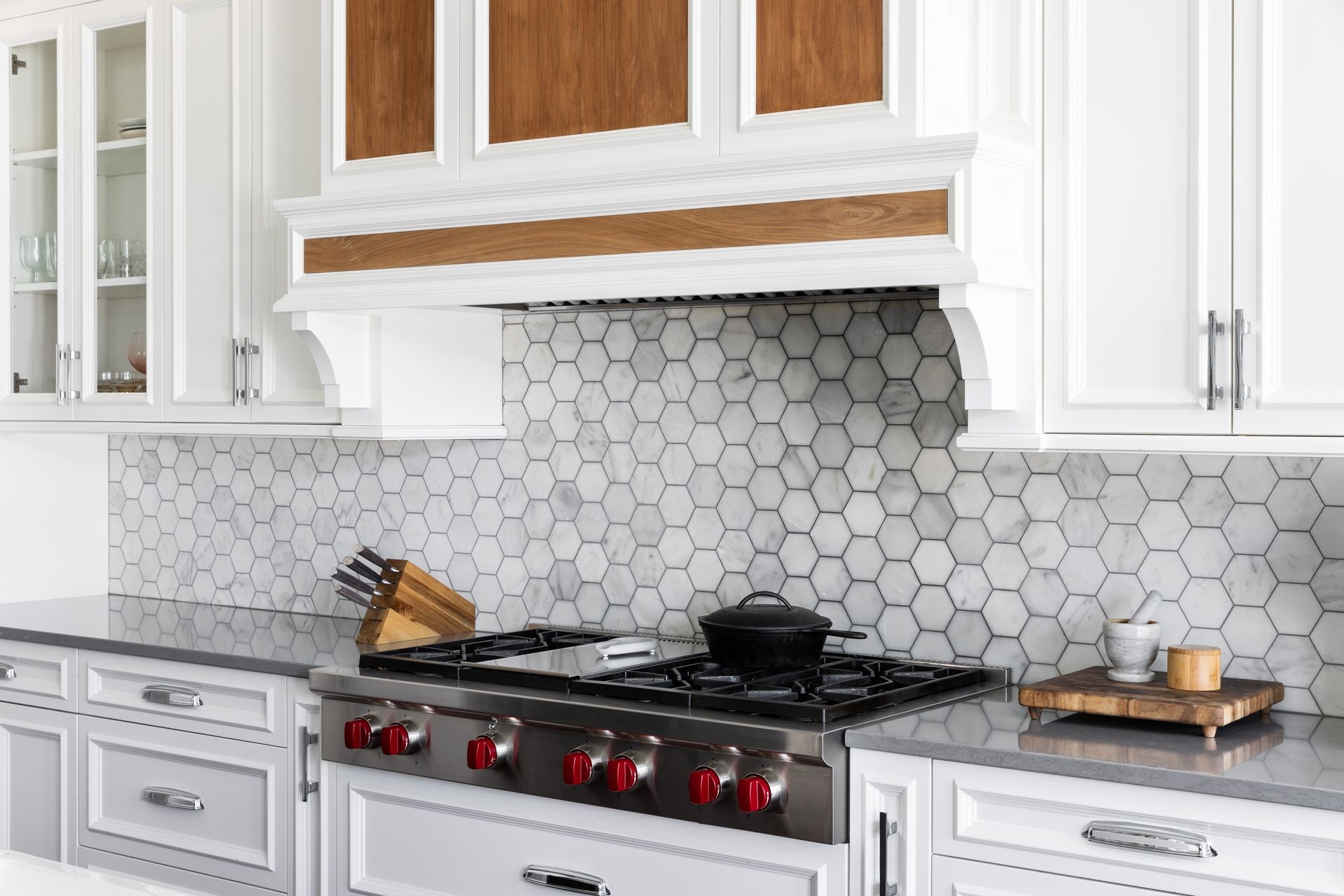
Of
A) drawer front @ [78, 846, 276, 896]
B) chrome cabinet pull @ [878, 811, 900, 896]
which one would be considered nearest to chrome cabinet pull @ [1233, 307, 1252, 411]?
chrome cabinet pull @ [878, 811, 900, 896]

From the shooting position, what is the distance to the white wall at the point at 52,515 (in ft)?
13.0

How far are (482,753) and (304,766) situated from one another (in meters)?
0.60

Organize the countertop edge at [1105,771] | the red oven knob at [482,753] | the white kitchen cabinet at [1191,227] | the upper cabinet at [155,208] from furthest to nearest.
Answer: the upper cabinet at [155,208] → the red oven knob at [482,753] → the white kitchen cabinet at [1191,227] → the countertop edge at [1105,771]

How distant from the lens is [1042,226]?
93.4 inches

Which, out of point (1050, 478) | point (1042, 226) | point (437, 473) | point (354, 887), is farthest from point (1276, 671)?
point (437, 473)

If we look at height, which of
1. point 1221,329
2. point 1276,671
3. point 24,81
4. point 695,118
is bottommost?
point 1276,671

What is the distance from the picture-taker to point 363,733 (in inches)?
106

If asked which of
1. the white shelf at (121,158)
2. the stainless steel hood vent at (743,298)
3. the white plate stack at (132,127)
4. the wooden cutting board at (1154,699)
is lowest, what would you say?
the wooden cutting board at (1154,699)

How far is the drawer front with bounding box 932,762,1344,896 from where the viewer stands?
187 cm

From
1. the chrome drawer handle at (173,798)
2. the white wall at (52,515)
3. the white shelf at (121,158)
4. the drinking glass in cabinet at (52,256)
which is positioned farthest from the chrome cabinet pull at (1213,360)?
the white wall at (52,515)

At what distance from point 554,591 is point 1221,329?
1.73 metres

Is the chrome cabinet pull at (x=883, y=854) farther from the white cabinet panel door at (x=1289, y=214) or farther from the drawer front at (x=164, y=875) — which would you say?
the drawer front at (x=164, y=875)

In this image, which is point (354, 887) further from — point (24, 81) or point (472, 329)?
point (24, 81)

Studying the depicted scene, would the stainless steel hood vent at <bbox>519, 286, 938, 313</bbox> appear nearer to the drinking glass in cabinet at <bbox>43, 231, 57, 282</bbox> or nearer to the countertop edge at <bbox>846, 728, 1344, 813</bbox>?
the countertop edge at <bbox>846, 728, 1344, 813</bbox>
